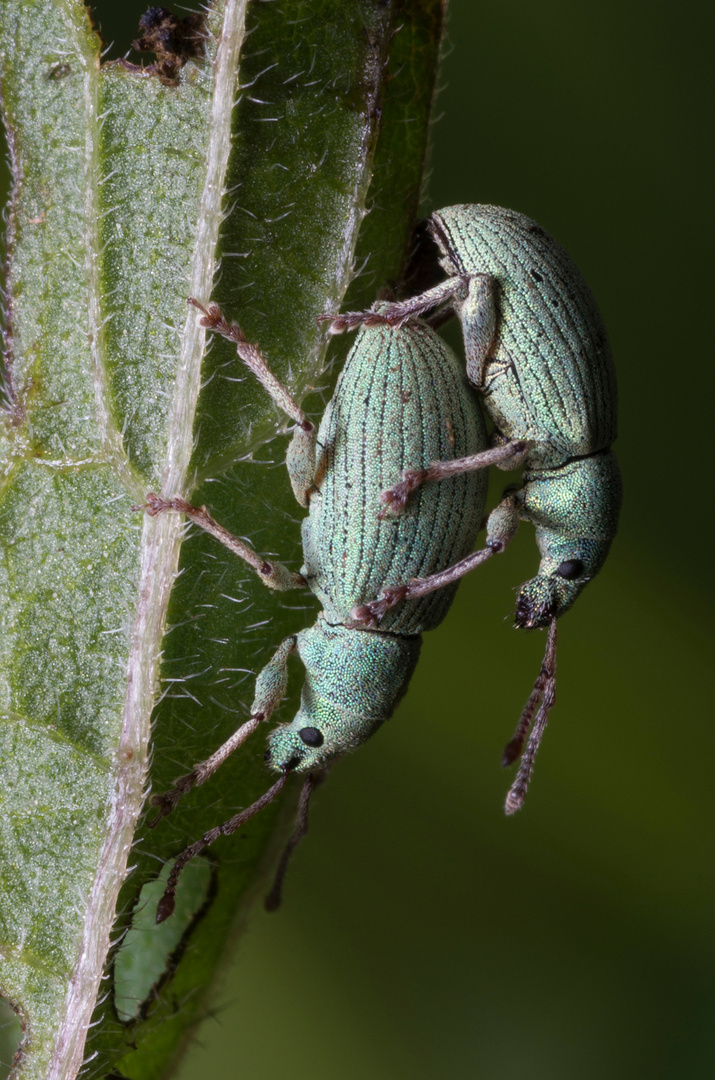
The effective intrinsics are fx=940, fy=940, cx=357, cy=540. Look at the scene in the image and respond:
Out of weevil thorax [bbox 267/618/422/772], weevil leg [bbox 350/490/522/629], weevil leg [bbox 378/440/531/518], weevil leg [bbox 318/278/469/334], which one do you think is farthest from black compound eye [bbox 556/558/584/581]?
weevil leg [bbox 318/278/469/334]

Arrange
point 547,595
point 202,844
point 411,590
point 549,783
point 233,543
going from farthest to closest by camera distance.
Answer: point 549,783 < point 547,595 < point 411,590 < point 202,844 < point 233,543

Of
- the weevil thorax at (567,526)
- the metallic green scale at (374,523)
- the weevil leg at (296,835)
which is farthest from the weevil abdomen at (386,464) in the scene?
the weevil leg at (296,835)

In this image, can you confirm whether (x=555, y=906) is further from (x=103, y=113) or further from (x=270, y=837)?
(x=103, y=113)

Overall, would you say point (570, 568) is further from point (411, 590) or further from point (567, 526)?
point (411, 590)

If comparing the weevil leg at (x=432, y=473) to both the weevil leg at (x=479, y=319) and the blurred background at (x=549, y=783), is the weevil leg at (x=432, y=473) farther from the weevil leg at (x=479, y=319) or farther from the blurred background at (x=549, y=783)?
the blurred background at (x=549, y=783)

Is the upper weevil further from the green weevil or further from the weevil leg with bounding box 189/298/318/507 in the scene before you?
the weevil leg with bounding box 189/298/318/507

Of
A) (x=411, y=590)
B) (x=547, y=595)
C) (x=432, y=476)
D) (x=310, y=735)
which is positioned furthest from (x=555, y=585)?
(x=310, y=735)
